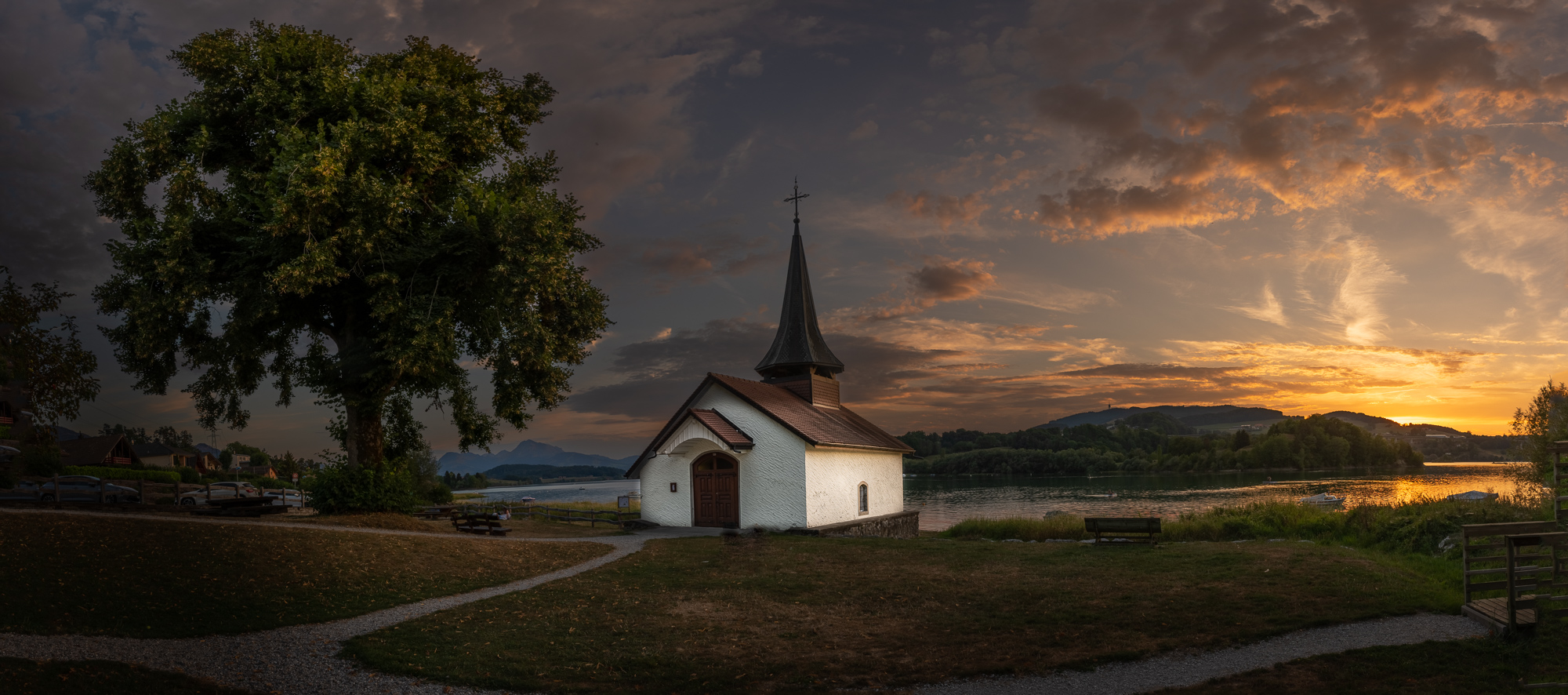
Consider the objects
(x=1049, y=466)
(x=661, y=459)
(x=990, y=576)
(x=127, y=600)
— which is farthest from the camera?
(x=1049, y=466)

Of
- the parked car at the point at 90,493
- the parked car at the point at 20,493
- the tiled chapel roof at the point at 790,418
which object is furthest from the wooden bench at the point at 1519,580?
the parked car at the point at 20,493

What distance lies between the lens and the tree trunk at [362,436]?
21.5 m

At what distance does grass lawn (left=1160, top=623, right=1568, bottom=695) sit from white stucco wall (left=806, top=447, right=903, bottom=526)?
1658 cm

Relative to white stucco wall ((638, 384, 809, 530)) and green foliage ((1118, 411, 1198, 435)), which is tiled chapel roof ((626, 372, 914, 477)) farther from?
green foliage ((1118, 411, 1198, 435))

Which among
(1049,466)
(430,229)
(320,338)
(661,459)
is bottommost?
(1049,466)

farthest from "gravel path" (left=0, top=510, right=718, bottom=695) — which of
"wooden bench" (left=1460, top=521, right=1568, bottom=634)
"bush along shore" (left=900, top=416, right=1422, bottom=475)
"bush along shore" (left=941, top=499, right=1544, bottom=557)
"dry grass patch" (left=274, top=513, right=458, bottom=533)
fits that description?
"bush along shore" (left=900, top=416, right=1422, bottom=475)

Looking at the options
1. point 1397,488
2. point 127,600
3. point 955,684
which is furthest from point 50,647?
point 1397,488

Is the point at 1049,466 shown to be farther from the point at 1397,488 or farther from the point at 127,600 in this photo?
the point at 127,600

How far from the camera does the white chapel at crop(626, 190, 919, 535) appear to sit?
24250mm

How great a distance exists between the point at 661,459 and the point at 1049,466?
82142 millimetres

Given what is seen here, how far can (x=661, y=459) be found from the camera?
26.8 meters

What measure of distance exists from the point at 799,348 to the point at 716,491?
8.12 meters

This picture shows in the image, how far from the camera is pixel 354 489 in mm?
21031

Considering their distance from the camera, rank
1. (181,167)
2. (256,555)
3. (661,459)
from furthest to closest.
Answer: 1. (661,459)
2. (181,167)
3. (256,555)
